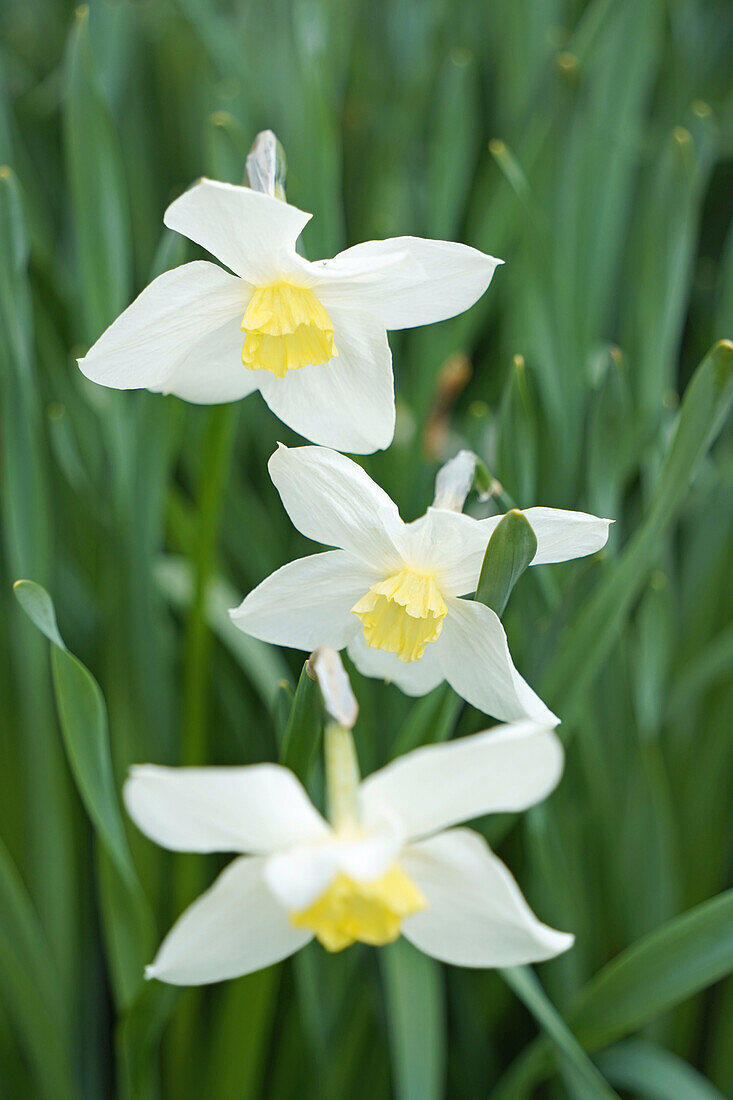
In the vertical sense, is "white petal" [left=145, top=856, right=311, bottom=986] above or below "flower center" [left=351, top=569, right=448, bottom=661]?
below

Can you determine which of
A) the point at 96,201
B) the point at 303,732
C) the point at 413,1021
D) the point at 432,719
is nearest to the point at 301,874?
the point at 303,732

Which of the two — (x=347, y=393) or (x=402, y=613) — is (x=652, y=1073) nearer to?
(x=402, y=613)

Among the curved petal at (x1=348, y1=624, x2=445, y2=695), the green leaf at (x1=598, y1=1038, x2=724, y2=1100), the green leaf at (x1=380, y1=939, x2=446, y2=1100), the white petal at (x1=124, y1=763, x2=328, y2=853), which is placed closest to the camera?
Result: the white petal at (x1=124, y1=763, x2=328, y2=853)

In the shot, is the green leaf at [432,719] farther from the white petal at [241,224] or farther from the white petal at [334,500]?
the white petal at [241,224]

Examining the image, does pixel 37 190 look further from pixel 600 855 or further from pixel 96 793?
pixel 600 855

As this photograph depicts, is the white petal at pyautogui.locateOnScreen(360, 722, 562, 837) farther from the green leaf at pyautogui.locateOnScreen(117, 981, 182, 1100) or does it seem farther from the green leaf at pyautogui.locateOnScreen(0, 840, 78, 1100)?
the green leaf at pyautogui.locateOnScreen(0, 840, 78, 1100)

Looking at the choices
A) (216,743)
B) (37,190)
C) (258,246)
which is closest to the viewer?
(258,246)

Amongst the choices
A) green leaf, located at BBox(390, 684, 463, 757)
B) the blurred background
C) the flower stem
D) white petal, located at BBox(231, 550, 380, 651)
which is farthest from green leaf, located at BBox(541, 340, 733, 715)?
the flower stem

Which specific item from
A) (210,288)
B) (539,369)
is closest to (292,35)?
(539,369)

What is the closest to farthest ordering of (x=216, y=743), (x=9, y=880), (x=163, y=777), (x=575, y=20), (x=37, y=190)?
(x=163, y=777) < (x=9, y=880) < (x=216, y=743) < (x=37, y=190) < (x=575, y=20)
